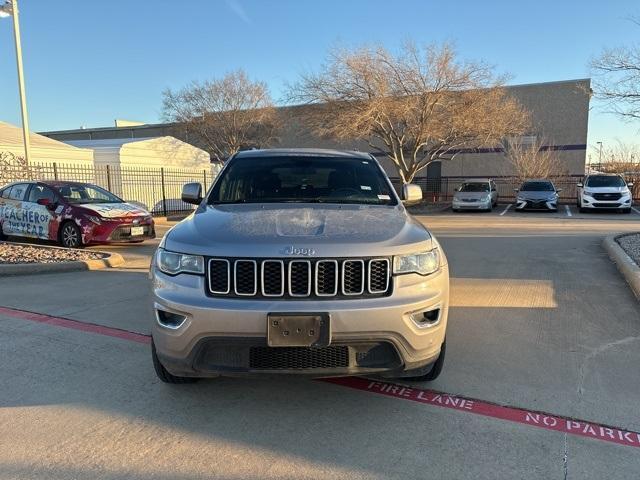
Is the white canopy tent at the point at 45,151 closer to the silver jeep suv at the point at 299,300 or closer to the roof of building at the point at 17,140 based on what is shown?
the roof of building at the point at 17,140

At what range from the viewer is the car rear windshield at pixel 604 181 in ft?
70.4

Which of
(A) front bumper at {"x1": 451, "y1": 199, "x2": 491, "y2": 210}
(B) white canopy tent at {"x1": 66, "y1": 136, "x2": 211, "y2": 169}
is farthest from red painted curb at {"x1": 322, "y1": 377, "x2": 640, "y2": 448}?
(B) white canopy tent at {"x1": 66, "y1": 136, "x2": 211, "y2": 169}

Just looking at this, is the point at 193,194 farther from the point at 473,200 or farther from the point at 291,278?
the point at 473,200

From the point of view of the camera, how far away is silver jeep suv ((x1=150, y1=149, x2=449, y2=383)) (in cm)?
292

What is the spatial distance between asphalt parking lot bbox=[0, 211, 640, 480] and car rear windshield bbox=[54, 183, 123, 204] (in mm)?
5910

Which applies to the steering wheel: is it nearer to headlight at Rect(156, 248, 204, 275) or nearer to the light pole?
headlight at Rect(156, 248, 204, 275)

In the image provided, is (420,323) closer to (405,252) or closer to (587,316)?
(405,252)

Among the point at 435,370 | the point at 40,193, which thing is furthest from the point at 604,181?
the point at 435,370

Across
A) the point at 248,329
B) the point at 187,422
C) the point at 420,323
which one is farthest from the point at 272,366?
the point at 420,323

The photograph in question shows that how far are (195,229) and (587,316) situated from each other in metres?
4.35

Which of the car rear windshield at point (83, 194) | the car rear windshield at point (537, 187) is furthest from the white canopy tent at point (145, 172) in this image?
the car rear windshield at point (537, 187)

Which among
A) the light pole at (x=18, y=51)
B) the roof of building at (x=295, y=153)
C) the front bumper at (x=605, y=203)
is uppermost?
the light pole at (x=18, y=51)

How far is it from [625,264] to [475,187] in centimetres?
1727

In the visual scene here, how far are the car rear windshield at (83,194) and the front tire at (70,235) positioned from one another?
1.82ft
